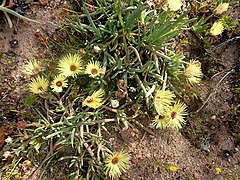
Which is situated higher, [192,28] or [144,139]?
[192,28]

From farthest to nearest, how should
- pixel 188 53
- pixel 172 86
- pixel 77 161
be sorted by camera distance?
pixel 188 53, pixel 172 86, pixel 77 161

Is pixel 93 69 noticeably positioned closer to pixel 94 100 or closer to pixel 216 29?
pixel 94 100

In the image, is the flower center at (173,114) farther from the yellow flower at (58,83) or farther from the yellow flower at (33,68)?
the yellow flower at (33,68)

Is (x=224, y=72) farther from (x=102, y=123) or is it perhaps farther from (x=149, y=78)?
(x=102, y=123)

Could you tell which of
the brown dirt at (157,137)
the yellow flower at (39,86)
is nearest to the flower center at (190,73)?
the brown dirt at (157,137)

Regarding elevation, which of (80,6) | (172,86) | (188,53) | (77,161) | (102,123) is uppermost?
(80,6)

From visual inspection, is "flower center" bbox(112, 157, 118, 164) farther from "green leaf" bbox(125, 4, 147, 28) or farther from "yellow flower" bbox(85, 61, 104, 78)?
"green leaf" bbox(125, 4, 147, 28)

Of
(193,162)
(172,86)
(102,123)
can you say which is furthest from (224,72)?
(102,123)
